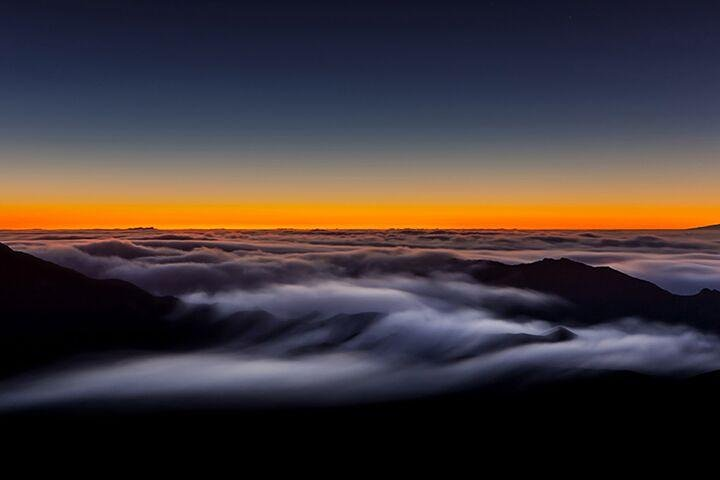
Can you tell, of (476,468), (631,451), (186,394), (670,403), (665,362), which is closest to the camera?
(476,468)

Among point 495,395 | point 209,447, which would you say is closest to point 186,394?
point 209,447

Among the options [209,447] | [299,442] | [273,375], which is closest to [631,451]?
[299,442]

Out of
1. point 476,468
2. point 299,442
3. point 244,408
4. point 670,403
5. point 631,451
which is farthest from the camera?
point 244,408

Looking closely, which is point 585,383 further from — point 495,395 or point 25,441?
point 25,441

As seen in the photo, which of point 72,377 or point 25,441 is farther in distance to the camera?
point 72,377

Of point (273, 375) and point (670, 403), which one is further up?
point (670, 403)

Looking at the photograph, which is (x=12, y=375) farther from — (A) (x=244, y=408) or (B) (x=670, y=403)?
(B) (x=670, y=403)

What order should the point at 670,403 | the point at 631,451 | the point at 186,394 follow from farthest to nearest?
the point at 186,394 → the point at 670,403 → the point at 631,451

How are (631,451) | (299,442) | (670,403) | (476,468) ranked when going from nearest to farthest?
(476,468) → (631,451) → (299,442) → (670,403)

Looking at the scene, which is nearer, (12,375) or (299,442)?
(299,442)
